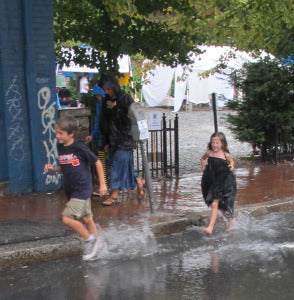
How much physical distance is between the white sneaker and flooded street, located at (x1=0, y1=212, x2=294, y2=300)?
10 cm

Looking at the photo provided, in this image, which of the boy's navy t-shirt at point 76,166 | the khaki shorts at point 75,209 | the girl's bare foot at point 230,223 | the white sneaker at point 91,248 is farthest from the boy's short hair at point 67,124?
the girl's bare foot at point 230,223

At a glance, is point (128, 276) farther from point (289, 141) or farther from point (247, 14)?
point (289, 141)

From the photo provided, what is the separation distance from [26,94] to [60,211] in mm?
1992

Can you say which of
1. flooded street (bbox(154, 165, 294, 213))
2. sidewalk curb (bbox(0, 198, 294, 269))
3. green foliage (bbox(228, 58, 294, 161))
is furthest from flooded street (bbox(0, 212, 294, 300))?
green foliage (bbox(228, 58, 294, 161))

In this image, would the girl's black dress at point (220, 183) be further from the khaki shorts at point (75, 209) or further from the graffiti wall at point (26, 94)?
the graffiti wall at point (26, 94)

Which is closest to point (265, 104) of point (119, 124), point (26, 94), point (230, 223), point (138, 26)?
point (138, 26)

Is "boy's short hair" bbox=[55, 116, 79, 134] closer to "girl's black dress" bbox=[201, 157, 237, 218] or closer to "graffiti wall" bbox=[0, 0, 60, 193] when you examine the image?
"girl's black dress" bbox=[201, 157, 237, 218]

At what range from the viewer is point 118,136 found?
23.3 feet

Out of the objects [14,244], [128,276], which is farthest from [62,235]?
[128,276]

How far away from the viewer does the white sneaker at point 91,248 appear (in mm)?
5324

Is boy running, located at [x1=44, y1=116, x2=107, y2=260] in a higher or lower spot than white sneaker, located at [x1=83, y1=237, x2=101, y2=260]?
higher

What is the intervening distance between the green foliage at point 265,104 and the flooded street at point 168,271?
4.99 metres

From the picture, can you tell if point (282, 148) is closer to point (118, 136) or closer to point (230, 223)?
point (230, 223)

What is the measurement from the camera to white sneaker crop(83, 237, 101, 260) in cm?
532
